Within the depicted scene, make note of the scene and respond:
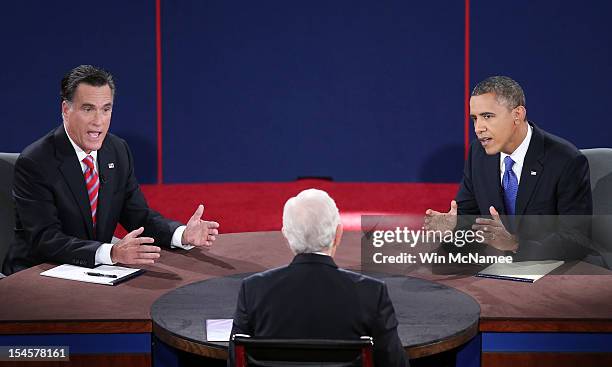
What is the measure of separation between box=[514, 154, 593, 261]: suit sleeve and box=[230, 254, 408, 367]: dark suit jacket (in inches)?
43.9

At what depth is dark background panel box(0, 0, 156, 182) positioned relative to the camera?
16.4 ft

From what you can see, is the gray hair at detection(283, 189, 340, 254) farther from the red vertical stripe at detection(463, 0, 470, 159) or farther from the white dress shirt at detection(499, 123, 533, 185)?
the red vertical stripe at detection(463, 0, 470, 159)

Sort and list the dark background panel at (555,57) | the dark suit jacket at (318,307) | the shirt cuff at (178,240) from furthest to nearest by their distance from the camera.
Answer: the dark background panel at (555,57), the shirt cuff at (178,240), the dark suit jacket at (318,307)

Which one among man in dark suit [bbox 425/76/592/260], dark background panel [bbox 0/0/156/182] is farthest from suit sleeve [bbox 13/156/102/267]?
dark background panel [bbox 0/0/156/182]

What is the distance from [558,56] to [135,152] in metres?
2.67

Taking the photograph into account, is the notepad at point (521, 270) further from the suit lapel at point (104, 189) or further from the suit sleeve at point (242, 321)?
the suit lapel at point (104, 189)

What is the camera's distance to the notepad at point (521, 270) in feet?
7.99

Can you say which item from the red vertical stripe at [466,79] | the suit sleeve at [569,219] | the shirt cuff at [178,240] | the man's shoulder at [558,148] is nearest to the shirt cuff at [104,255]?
the shirt cuff at [178,240]

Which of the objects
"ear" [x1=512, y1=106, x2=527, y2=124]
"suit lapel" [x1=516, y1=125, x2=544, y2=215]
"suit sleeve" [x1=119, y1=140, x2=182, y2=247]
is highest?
"ear" [x1=512, y1=106, x2=527, y2=124]

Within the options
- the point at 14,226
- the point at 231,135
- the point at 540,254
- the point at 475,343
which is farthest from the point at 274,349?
the point at 231,135

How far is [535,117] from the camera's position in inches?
199

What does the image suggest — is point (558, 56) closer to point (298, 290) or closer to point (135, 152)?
point (135, 152)

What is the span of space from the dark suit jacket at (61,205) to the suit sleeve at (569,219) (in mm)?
1248

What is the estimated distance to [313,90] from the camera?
513cm
